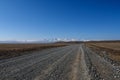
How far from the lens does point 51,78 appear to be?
437 inches

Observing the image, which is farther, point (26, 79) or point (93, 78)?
point (93, 78)

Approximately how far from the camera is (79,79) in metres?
11.0

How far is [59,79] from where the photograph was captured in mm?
10875

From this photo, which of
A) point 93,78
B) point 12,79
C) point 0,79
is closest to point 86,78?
point 93,78

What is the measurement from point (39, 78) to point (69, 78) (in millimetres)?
1969

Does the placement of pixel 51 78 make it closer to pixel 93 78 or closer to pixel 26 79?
pixel 26 79

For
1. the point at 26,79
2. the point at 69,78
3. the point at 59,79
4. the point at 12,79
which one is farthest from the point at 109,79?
the point at 12,79

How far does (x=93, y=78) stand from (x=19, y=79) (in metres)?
4.85

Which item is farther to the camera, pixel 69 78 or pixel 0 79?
pixel 69 78

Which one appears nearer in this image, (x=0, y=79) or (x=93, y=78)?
(x=0, y=79)

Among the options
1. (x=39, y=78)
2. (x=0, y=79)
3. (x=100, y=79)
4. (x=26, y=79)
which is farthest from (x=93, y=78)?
(x=0, y=79)

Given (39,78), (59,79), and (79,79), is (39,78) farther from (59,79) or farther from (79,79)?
(79,79)

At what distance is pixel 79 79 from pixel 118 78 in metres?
2.85

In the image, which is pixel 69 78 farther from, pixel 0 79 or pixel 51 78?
pixel 0 79
